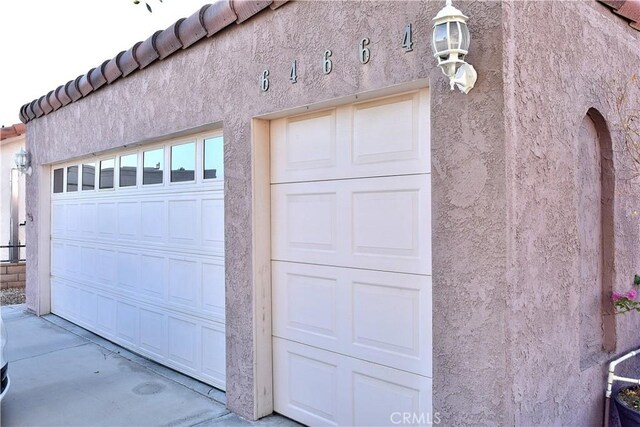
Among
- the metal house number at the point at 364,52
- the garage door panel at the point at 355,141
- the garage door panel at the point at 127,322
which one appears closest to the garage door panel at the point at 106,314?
the garage door panel at the point at 127,322

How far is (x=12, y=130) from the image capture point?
12.0 m

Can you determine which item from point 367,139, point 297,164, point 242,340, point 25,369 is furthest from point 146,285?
point 367,139

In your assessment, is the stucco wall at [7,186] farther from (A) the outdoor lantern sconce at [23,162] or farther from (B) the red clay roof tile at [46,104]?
(B) the red clay roof tile at [46,104]

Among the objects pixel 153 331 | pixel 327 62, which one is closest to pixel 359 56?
pixel 327 62

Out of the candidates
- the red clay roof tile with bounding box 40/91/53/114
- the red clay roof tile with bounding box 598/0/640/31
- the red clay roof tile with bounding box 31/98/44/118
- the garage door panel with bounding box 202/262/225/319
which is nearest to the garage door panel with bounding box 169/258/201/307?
the garage door panel with bounding box 202/262/225/319

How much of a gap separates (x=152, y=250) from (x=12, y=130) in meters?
8.44

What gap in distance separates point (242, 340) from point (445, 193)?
260 centimetres

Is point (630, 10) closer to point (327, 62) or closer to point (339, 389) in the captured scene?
point (327, 62)

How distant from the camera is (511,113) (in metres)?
2.87

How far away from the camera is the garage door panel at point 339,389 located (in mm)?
3553

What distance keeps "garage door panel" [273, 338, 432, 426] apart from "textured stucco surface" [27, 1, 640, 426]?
332 millimetres

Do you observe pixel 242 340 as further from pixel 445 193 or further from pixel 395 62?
pixel 395 62

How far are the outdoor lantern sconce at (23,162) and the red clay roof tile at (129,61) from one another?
438 centimetres

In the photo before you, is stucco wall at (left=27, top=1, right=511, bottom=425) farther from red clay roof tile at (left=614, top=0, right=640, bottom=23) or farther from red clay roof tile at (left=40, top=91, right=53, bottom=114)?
red clay roof tile at (left=40, top=91, right=53, bottom=114)
